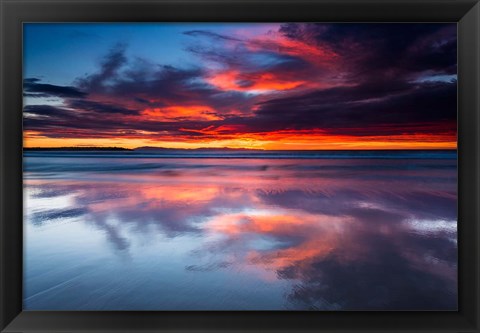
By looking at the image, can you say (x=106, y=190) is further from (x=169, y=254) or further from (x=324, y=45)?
(x=324, y=45)

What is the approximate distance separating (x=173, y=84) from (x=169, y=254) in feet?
2.67

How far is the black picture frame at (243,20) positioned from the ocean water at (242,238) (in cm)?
7

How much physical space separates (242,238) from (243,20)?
875 millimetres

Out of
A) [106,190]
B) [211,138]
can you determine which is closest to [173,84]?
[211,138]

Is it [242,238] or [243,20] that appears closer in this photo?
[243,20]

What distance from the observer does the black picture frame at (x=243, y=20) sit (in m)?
0.93

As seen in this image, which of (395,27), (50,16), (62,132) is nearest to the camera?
(50,16)

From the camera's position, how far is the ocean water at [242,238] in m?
1.15

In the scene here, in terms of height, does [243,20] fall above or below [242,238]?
above

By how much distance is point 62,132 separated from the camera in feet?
4.63

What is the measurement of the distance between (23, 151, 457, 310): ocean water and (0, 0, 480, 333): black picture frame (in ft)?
0.24

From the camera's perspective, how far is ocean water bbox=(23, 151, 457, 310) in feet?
3.77

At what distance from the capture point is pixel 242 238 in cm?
133

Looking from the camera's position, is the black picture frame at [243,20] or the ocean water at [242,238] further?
the ocean water at [242,238]
